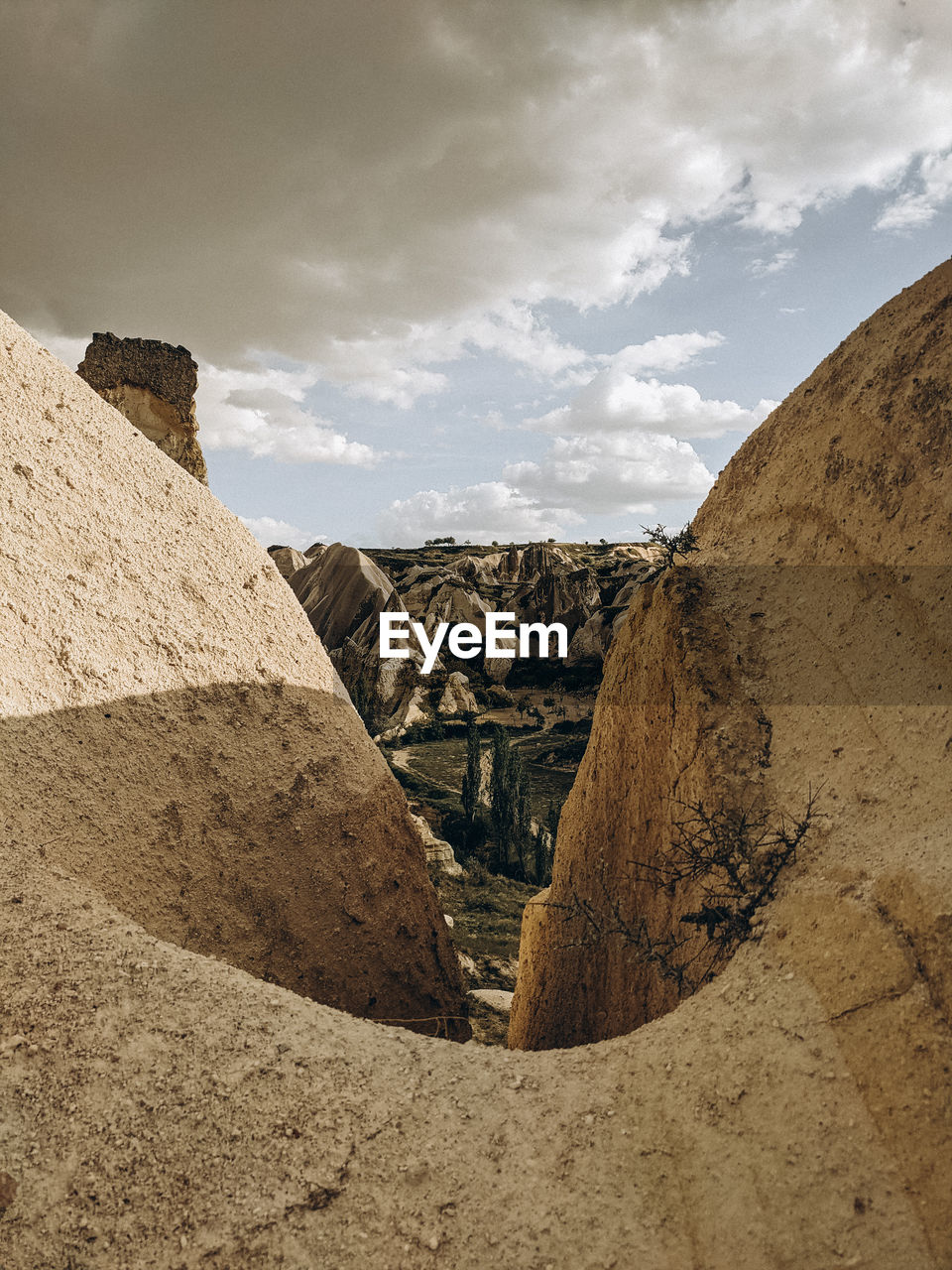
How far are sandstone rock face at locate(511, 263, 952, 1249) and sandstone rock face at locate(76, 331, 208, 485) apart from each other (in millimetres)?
7206

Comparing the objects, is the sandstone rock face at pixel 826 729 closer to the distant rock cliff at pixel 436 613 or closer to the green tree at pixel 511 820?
the green tree at pixel 511 820

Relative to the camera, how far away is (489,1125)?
2666mm

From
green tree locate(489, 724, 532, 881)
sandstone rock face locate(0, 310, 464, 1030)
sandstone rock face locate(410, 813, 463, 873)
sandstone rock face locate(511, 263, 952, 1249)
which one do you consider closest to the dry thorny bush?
sandstone rock face locate(511, 263, 952, 1249)

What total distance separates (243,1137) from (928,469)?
4.61 m

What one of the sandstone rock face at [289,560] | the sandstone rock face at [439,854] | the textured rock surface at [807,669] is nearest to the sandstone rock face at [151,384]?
the textured rock surface at [807,669]

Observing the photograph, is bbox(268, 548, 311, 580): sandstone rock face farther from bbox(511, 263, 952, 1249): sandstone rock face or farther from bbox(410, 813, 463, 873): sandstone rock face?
bbox(511, 263, 952, 1249): sandstone rock face

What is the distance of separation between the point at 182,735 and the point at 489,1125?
3.48 m

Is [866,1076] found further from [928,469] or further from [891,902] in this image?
[928,469]

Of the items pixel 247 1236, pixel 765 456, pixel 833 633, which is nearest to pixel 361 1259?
pixel 247 1236

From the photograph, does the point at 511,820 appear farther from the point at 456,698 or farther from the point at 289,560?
the point at 289,560

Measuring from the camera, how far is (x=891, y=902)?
267cm

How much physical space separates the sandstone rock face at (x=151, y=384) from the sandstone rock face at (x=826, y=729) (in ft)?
23.6

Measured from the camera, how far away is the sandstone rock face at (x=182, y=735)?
433 centimetres

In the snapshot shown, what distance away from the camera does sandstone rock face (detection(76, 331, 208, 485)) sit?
9.61 meters
